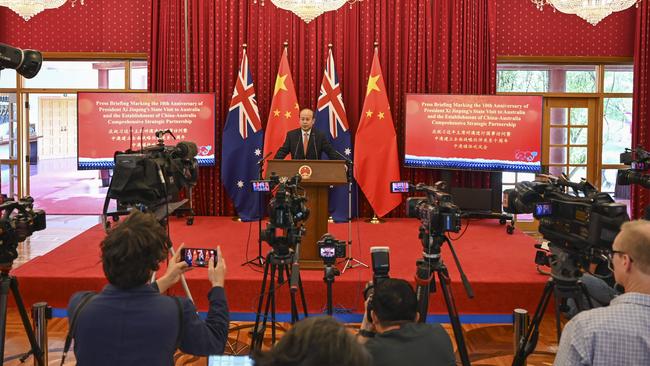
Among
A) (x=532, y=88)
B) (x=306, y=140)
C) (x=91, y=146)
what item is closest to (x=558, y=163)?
(x=532, y=88)

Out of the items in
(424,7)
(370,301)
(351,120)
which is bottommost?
(370,301)

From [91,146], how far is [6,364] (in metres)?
3.90

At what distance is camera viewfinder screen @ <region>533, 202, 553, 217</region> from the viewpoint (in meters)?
3.19

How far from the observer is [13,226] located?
11.0ft

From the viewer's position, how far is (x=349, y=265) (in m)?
5.41

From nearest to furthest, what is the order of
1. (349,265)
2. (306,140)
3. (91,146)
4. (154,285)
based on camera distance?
1. (154,285)
2. (349,265)
3. (306,140)
4. (91,146)

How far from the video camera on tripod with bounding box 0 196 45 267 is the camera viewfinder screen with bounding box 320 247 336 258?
1.52m

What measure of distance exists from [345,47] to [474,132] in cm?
184

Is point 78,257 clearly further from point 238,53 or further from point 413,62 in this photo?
point 413,62

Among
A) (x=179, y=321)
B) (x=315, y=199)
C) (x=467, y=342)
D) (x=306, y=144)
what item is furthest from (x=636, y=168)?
(x=179, y=321)

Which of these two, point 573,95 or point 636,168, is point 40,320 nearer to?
point 636,168

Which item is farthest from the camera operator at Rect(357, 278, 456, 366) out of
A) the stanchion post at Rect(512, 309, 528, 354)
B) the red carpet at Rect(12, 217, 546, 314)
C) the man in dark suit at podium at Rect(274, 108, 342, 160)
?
the man in dark suit at podium at Rect(274, 108, 342, 160)

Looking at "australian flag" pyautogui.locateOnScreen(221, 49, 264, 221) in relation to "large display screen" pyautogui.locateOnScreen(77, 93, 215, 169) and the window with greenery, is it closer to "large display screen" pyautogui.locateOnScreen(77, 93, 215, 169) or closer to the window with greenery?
"large display screen" pyautogui.locateOnScreen(77, 93, 215, 169)

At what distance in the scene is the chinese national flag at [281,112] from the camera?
762 cm
